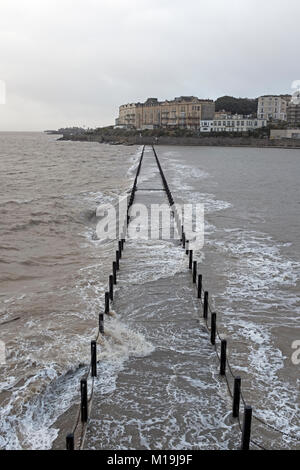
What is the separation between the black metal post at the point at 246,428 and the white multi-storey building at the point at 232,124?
13991 cm

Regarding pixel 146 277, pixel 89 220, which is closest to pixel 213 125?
pixel 89 220

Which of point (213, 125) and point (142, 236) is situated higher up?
point (213, 125)

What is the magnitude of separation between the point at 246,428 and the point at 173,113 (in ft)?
526

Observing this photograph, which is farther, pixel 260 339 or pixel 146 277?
pixel 146 277

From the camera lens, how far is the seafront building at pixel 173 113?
500 ft

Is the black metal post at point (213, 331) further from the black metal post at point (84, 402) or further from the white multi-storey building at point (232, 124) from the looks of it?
the white multi-storey building at point (232, 124)

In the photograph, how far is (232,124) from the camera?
5512 inches

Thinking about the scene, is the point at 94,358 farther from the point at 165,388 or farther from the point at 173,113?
the point at 173,113

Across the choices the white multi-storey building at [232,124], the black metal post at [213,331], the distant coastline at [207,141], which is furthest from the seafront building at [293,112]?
the black metal post at [213,331]

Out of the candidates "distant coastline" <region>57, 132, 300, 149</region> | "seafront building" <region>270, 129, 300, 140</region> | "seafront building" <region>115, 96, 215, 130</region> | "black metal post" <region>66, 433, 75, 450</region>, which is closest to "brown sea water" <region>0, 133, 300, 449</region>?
"black metal post" <region>66, 433, 75, 450</region>

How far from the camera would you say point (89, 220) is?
66.9 ft

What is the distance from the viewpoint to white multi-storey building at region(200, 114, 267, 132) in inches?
5463
